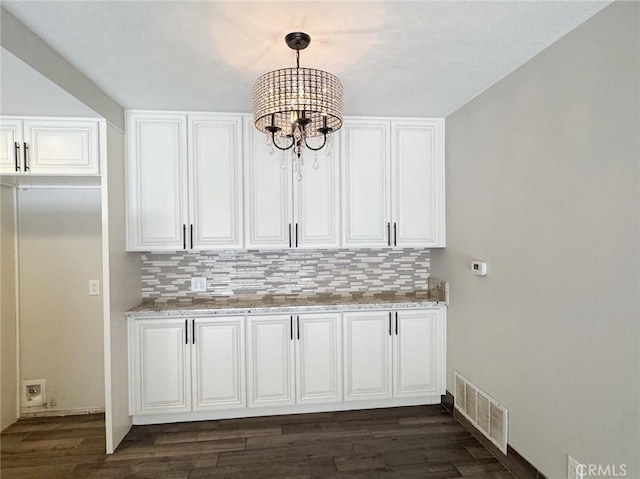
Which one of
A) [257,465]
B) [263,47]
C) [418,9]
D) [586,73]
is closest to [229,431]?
[257,465]

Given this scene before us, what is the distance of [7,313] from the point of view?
2670 millimetres

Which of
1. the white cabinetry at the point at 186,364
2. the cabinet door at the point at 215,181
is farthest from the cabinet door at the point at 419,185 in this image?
the white cabinetry at the point at 186,364

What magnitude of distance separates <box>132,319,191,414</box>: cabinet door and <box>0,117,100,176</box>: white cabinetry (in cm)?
124

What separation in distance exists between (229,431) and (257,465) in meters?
0.49

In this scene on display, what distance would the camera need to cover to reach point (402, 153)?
296 cm

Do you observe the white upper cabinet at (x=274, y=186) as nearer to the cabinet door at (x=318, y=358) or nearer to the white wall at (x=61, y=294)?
the white wall at (x=61, y=294)

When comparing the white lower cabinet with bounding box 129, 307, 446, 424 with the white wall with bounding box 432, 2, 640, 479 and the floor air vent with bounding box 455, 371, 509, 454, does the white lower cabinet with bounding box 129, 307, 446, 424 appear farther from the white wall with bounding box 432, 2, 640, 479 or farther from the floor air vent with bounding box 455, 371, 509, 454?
the white wall with bounding box 432, 2, 640, 479

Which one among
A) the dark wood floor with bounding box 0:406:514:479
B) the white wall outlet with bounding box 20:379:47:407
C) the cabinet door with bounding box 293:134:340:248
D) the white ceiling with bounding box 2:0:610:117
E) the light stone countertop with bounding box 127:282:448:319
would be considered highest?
the white ceiling with bounding box 2:0:610:117

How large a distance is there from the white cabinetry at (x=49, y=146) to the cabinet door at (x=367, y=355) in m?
2.28

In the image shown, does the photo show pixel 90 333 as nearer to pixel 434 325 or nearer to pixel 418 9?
pixel 434 325

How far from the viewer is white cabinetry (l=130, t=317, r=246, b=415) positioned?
8.71ft

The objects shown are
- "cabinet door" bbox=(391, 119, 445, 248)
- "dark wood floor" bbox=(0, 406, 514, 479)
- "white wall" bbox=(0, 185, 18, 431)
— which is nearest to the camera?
"dark wood floor" bbox=(0, 406, 514, 479)

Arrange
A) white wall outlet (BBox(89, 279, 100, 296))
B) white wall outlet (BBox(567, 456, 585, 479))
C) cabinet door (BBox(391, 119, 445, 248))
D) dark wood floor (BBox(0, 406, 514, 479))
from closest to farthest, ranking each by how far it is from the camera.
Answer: white wall outlet (BBox(567, 456, 585, 479)) < dark wood floor (BBox(0, 406, 514, 479)) < white wall outlet (BBox(89, 279, 100, 296)) < cabinet door (BBox(391, 119, 445, 248))

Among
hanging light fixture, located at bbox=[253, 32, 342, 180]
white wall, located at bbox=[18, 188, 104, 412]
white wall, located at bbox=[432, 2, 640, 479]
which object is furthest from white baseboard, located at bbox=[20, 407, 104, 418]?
white wall, located at bbox=[432, 2, 640, 479]
